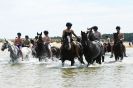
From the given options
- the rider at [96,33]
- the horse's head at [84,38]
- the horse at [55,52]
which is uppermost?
the rider at [96,33]

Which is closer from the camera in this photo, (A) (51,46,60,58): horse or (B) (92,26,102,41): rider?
(B) (92,26,102,41): rider

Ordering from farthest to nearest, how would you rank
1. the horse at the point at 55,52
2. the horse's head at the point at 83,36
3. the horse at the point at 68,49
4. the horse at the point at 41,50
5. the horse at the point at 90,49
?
the horse at the point at 55,52 → the horse at the point at 41,50 → the horse at the point at 90,49 → the horse at the point at 68,49 → the horse's head at the point at 83,36

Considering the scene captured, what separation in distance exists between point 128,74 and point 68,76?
2.16 m

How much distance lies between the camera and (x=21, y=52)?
2919 centimetres

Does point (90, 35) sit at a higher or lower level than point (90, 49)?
higher

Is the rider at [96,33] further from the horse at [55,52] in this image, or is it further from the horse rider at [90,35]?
the horse at [55,52]

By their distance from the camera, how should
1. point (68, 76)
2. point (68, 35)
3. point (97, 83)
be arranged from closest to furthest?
point (97, 83), point (68, 76), point (68, 35)

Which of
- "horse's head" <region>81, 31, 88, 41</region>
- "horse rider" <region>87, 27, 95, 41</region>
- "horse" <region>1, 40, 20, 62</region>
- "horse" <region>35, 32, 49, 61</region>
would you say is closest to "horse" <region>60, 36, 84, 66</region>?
"horse's head" <region>81, 31, 88, 41</region>

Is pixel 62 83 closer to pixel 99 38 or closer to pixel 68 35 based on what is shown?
pixel 68 35

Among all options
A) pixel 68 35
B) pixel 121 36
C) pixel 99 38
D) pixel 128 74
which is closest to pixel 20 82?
pixel 128 74

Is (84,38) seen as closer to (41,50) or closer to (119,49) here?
(119,49)

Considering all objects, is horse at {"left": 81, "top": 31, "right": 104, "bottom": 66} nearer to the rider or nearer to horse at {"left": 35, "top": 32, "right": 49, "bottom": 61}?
the rider

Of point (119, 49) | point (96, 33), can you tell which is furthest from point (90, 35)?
point (119, 49)

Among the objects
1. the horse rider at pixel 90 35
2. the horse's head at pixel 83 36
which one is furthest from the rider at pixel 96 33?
the horse's head at pixel 83 36
